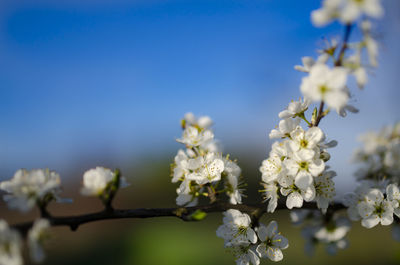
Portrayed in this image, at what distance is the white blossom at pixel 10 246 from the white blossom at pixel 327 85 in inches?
40.1

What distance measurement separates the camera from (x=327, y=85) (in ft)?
3.56

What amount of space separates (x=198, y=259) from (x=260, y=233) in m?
7.36

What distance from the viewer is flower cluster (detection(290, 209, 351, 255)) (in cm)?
200

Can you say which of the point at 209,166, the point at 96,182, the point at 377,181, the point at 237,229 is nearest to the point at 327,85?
the point at 209,166

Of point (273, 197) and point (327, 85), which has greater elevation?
point (327, 85)

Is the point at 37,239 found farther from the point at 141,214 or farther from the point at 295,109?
the point at 295,109

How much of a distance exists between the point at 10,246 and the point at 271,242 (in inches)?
44.9

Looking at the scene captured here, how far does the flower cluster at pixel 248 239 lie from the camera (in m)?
1.45

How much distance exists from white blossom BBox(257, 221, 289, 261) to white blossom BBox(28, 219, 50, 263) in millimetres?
927

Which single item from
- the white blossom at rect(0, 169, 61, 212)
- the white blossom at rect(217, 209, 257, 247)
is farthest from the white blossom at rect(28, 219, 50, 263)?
the white blossom at rect(217, 209, 257, 247)

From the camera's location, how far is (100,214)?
3.94 ft

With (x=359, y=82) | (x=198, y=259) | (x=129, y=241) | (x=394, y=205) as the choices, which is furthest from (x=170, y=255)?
(x=359, y=82)

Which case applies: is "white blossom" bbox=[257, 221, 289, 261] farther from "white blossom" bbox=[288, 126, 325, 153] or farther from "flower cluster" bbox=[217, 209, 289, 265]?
"white blossom" bbox=[288, 126, 325, 153]

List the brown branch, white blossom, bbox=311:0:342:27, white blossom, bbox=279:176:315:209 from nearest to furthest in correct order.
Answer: white blossom, bbox=311:0:342:27 < the brown branch < white blossom, bbox=279:176:315:209
